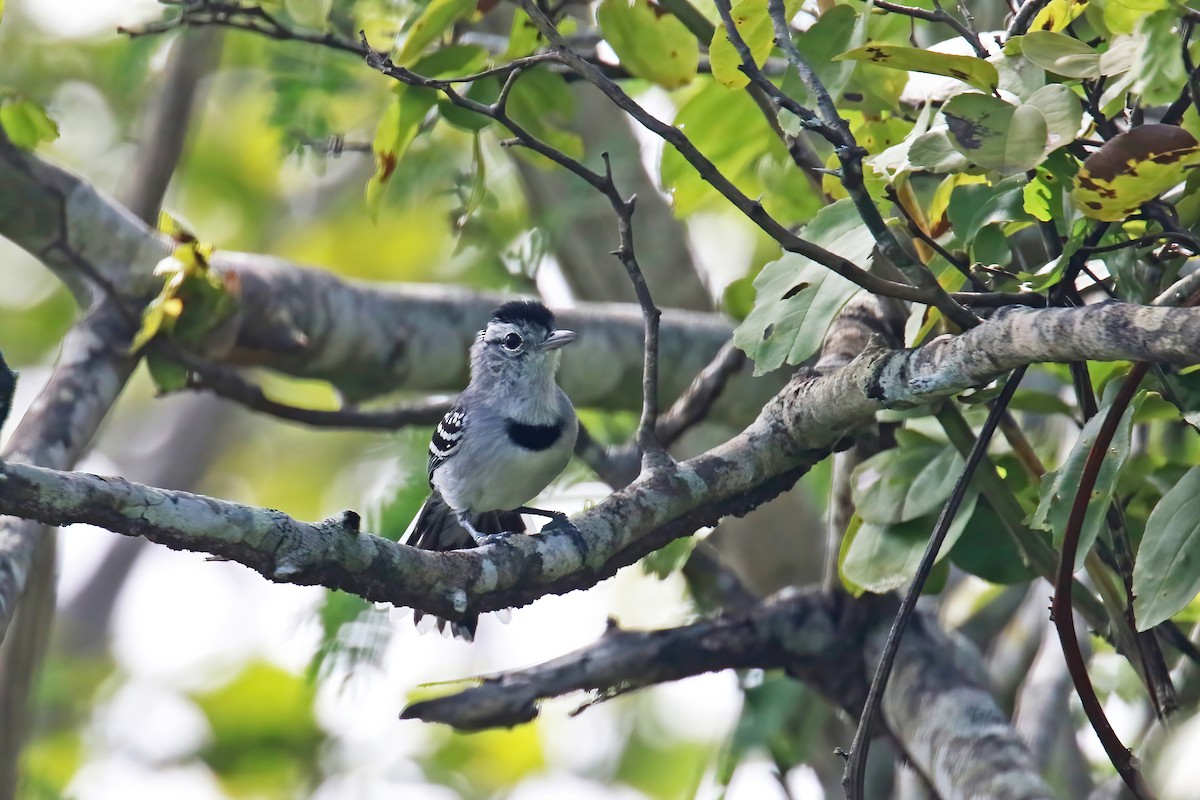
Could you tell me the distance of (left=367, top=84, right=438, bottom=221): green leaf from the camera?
3.23 m

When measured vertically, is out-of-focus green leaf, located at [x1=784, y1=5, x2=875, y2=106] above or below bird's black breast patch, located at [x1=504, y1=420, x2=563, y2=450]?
below

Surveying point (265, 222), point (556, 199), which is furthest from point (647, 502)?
point (265, 222)

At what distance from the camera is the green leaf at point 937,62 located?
2172mm

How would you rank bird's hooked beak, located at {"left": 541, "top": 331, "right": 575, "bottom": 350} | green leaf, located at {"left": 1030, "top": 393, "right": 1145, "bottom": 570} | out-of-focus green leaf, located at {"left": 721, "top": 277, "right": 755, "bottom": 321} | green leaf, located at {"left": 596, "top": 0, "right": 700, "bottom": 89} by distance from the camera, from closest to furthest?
green leaf, located at {"left": 1030, "top": 393, "right": 1145, "bottom": 570}
green leaf, located at {"left": 596, "top": 0, "right": 700, "bottom": 89}
out-of-focus green leaf, located at {"left": 721, "top": 277, "right": 755, "bottom": 321}
bird's hooked beak, located at {"left": 541, "top": 331, "right": 575, "bottom": 350}

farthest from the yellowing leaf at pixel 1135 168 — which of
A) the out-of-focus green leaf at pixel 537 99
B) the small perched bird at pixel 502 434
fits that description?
the small perched bird at pixel 502 434

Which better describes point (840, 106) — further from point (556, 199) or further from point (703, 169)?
point (556, 199)

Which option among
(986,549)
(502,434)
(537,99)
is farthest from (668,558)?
(537,99)

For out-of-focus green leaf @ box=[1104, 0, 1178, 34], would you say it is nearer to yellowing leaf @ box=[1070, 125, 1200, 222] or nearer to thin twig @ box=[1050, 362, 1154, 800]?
yellowing leaf @ box=[1070, 125, 1200, 222]

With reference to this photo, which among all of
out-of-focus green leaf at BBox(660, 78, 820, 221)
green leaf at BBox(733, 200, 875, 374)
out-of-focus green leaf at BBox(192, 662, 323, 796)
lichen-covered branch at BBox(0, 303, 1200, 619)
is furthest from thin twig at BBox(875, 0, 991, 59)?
out-of-focus green leaf at BBox(192, 662, 323, 796)

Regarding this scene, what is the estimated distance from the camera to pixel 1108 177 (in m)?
2.09

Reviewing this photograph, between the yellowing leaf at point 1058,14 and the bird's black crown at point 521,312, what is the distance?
2.51 meters

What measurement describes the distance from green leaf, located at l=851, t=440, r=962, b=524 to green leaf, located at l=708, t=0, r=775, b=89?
3.53 ft

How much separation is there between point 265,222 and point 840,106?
6.30m

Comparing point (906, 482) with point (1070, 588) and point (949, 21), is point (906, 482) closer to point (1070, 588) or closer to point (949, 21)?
point (1070, 588)
